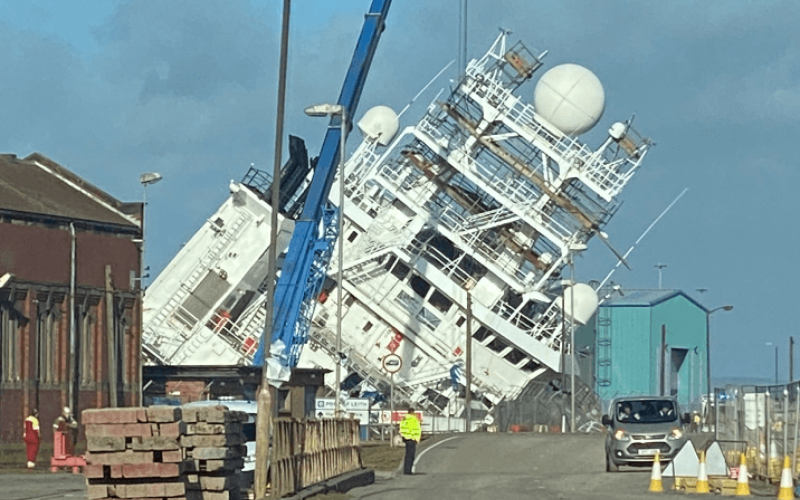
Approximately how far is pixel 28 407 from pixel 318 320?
26.4m

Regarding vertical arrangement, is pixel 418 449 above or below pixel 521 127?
below

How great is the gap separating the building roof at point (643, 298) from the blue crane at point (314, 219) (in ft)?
151

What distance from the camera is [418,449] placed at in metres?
43.4

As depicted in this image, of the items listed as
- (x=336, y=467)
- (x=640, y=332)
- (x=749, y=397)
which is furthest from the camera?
(x=640, y=332)

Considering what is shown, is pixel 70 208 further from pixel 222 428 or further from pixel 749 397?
pixel 222 428

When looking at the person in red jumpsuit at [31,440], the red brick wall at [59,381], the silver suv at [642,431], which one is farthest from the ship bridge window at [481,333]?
the person in red jumpsuit at [31,440]

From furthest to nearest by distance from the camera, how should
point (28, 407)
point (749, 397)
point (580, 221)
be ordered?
point (580, 221), point (28, 407), point (749, 397)

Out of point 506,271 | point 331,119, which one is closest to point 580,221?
point 506,271

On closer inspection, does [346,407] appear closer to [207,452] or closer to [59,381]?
[59,381]

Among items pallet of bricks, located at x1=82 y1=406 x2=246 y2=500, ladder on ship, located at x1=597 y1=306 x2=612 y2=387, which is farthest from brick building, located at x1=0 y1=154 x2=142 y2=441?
ladder on ship, located at x1=597 y1=306 x2=612 y2=387

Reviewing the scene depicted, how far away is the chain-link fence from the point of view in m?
29.0

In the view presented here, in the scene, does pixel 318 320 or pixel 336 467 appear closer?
pixel 336 467

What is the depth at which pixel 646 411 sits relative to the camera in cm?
3591

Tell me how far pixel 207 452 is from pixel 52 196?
2520cm
